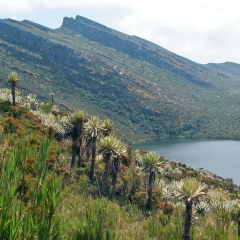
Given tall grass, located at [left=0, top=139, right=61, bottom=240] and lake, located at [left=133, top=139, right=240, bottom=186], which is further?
lake, located at [left=133, top=139, right=240, bottom=186]

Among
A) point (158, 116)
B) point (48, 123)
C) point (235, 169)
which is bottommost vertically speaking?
point (235, 169)

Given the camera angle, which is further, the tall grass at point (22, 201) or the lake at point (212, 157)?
the lake at point (212, 157)

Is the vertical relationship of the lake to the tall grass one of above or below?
below

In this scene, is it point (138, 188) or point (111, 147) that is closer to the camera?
point (111, 147)

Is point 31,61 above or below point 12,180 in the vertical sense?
above

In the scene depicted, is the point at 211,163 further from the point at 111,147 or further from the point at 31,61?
the point at 31,61

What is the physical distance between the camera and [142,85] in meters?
198

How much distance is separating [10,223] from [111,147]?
19.0m

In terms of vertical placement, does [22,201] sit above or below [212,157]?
above

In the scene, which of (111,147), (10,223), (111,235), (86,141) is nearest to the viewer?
(10,223)

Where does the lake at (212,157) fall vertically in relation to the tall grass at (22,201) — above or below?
below

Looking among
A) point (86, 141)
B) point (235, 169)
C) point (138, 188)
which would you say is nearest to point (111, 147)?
point (86, 141)

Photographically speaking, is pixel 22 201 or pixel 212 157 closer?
pixel 22 201

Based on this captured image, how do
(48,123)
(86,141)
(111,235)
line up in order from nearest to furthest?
(111,235)
(86,141)
(48,123)
